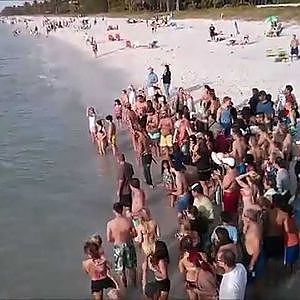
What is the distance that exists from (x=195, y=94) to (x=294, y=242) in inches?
544

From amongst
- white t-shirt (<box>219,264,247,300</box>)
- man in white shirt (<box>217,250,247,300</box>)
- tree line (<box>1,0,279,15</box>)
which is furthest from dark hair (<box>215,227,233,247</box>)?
tree line (<box>1,0,279,15</box>)

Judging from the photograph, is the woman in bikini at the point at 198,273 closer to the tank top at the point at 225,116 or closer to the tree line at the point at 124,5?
the tank top at the point at 225,116

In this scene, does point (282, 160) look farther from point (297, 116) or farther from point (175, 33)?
point (175, 33)

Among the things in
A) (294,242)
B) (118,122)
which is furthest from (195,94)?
(294,242)

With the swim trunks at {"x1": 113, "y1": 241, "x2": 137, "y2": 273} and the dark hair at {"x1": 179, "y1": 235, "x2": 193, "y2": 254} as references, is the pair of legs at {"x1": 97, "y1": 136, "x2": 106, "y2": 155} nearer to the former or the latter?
the swim trunks at {"x1": 113, "y1": 241, "x2": 137, "y2": 273}

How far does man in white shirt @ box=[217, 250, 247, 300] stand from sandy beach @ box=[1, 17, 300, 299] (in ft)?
6.50

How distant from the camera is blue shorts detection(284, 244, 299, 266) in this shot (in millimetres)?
8266

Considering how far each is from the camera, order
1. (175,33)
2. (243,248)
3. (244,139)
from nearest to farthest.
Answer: (243,248)
(244,139)
(175,33)

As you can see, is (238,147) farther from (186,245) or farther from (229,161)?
(186,245)

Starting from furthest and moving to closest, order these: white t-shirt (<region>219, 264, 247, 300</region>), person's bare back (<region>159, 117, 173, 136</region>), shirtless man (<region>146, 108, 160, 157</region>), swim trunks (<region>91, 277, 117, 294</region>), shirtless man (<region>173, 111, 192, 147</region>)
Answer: shirtless man (<region>146, 108, 160, 157</region>)
person's bare back (<region>159, 117, 173, 136</region>)
shirtless man (<region>173, 111, 192, 147</region>)
swim trunks (<region>91, 277, 117, 294</region>)
white t-shirt (<region>219, 264, 247, 300</region>)

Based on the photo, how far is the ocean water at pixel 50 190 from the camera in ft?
31.9

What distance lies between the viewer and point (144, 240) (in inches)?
326

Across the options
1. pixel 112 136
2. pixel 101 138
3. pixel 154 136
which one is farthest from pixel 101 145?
pixel 154 136

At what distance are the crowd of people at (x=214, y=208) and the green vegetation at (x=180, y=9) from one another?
34149mm
